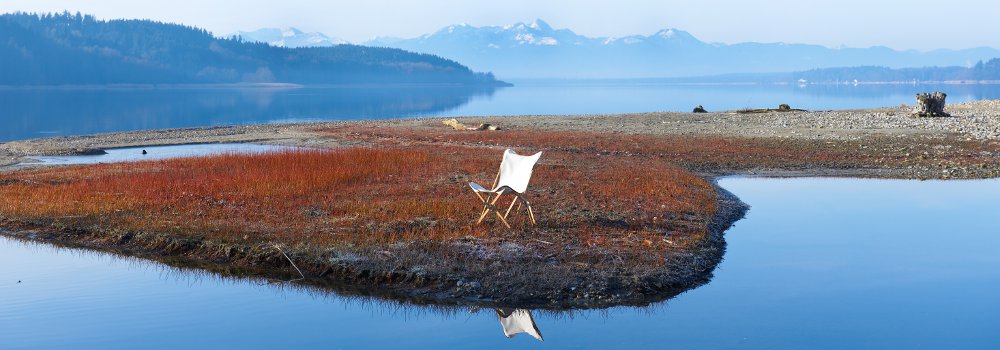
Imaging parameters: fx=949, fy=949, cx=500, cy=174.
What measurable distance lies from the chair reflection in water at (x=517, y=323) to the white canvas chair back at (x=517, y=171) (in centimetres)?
318

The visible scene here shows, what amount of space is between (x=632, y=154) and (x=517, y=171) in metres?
16.0

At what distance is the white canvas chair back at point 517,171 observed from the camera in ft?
47.7

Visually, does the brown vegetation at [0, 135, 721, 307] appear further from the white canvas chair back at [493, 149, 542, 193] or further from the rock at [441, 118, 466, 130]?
the rock at [441, 118, 466, 130]

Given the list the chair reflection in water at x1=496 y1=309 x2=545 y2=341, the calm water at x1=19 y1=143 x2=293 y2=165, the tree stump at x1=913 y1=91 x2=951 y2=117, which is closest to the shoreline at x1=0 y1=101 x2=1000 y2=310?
the chair reflection in water at x1=496 y1=309 x2=545 y2=341

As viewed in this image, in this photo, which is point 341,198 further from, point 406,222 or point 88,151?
point 88,151

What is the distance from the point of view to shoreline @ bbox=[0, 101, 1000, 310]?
1254cm

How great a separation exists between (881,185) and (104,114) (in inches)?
3402

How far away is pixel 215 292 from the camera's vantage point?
12750 millimetres

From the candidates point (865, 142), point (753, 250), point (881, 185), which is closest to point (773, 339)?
point (753, 250)

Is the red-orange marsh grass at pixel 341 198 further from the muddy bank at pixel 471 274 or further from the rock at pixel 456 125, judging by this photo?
the rock at pixel 456 125

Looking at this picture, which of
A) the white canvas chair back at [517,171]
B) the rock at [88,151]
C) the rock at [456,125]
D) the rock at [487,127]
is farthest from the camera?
the rock at [456,125]

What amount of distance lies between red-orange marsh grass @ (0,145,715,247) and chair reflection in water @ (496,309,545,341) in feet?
10.00

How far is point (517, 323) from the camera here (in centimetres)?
1125

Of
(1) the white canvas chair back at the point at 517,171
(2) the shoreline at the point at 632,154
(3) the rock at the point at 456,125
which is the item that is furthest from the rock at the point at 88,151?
(1) the white canvas chair back at the point at 517,171
